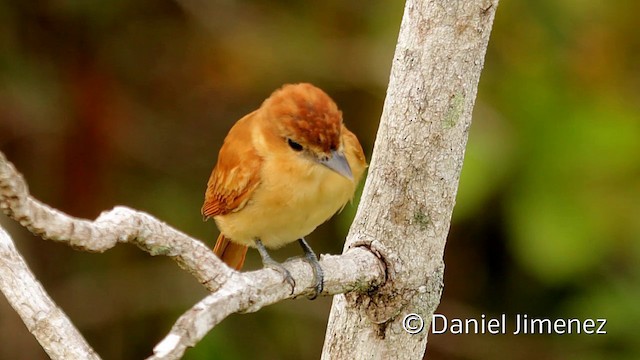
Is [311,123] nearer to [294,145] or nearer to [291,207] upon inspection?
[294,145]

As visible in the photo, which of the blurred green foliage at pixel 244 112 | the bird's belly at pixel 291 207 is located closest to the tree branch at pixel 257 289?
the bird's belly at pixel 291 207

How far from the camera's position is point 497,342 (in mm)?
4375

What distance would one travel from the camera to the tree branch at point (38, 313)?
1900 millimetres

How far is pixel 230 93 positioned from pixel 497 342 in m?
1.58

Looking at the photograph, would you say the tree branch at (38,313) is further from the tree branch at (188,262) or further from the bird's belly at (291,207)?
the bird's belly at (291,207)

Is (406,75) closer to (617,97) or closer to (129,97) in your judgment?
(617,97)

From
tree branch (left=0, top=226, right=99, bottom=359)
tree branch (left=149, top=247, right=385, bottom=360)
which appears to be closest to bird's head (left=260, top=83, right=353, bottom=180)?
tree branch (left=149, top=247, right=385, bottom=360)

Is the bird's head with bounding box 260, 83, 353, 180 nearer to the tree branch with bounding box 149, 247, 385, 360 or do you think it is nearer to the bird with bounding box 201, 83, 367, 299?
the bird with bounding box 201, 83, 367, 299

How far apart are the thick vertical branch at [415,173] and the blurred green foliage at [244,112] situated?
130 centimetres

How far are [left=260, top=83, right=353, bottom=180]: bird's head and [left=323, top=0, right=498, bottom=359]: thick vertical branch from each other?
209mm

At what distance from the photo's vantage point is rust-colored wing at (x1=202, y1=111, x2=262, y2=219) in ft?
9.43

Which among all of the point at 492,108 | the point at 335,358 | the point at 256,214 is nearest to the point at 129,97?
the point at 492,108

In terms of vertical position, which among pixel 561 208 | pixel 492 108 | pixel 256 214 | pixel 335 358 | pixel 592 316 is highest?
pixel 492 108

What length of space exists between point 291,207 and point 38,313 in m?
0.95
